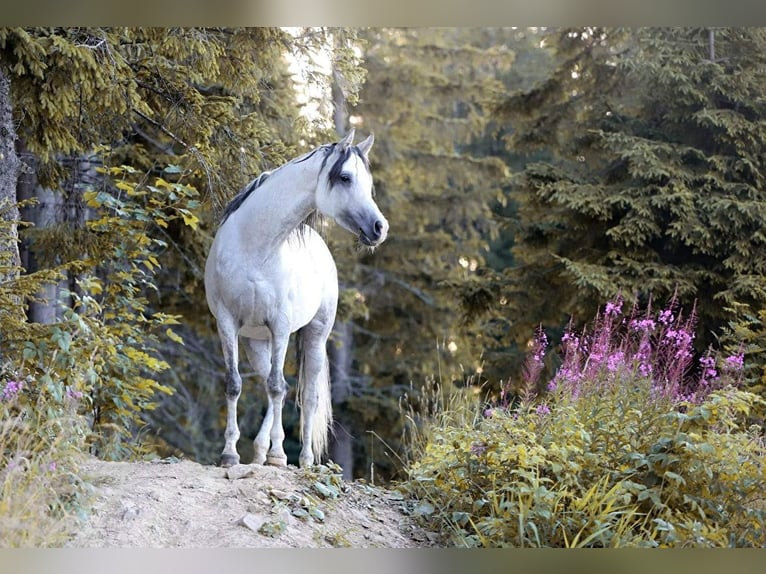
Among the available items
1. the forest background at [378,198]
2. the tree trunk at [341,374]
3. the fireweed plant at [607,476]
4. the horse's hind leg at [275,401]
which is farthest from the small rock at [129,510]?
the tree trunk at [341,374]

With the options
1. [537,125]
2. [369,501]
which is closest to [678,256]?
[537,125]

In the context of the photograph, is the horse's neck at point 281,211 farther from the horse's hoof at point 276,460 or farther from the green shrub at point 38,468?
the green shrub at point 38,468

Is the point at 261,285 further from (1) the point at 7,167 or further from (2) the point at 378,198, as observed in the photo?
(2) the point at 378,198

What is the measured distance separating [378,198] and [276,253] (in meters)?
6.29

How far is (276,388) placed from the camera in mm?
5121

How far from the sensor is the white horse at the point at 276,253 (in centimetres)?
490

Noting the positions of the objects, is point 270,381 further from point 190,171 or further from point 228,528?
point 190,171

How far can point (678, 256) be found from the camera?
839cm

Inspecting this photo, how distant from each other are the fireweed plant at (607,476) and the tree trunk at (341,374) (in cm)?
603

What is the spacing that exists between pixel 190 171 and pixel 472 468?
2888 mm

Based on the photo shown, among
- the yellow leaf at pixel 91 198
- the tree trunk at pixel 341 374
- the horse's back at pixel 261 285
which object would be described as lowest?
the tree trunk at pixel 341 374

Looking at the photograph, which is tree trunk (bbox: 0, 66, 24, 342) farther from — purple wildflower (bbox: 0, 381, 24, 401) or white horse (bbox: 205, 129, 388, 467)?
white horse (bbox: 205, 129, 388, 467)

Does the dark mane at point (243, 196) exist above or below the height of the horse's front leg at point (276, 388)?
above

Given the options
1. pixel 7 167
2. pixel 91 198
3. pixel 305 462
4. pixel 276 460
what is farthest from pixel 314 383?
pixel 7 167
